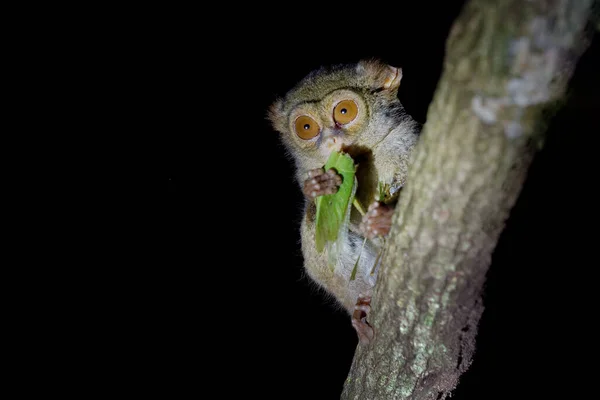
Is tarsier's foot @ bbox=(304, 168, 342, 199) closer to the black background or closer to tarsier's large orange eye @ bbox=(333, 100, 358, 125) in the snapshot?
tarsier's large orange eye @ bbox=(333, 100, 358, 125)

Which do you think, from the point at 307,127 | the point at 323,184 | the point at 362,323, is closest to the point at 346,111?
the point at 307,127

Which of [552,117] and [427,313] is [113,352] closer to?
[427,313]

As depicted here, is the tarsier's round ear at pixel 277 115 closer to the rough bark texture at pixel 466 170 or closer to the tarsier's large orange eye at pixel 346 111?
the tarsier's large orange eye at pixel 346 111

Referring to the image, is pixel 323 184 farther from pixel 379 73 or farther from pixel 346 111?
pixel 379 73

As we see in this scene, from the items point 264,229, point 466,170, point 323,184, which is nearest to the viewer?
point 466,170

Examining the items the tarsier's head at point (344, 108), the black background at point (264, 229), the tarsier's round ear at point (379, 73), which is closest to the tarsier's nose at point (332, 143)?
the tarsier's head at point (344, 108)
